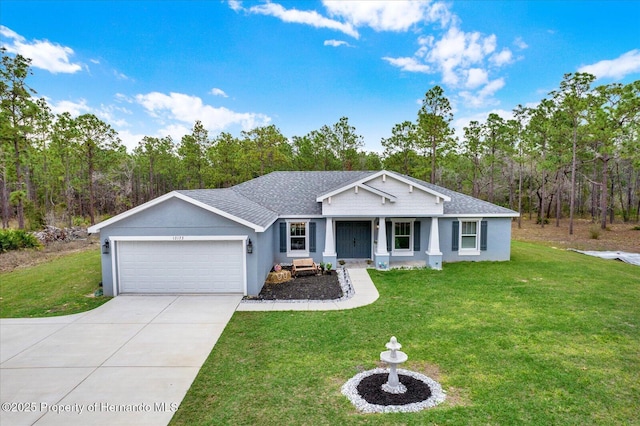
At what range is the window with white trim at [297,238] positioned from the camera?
15812mm

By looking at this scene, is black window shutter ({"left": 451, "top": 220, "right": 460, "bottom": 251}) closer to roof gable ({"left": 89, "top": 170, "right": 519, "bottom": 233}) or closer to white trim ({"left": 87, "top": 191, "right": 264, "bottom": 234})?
roof gable ({"left": 89, "top": 170, "right": 519, "bottom": 233})

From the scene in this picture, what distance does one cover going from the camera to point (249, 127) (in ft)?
123

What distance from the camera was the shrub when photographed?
711 inches

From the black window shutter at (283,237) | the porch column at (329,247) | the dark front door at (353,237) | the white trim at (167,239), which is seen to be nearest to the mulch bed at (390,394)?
the white trim at (167,239)

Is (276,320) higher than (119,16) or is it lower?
lower

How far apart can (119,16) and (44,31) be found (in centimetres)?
495

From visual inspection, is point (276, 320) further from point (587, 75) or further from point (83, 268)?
point (587, 75)

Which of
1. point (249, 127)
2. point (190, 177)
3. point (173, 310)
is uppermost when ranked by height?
point (249, 127)

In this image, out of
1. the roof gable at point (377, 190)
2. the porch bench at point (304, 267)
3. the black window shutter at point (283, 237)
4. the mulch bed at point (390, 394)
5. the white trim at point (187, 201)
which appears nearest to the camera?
the mulch bed at point (390, 394)

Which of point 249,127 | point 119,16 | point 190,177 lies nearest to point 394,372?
point 119,16

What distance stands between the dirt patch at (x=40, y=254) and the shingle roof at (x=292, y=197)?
34.2 feet

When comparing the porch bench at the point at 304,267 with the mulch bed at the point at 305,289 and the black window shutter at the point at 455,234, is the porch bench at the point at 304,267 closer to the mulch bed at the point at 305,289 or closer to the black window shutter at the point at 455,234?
the mulch bed at the point at 305,289

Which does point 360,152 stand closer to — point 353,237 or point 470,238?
point 353,237

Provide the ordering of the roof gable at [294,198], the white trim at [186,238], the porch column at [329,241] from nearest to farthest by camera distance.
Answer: the white trim at [186,238] → the roof gable at [294,198] → the porch column at [329,241]
